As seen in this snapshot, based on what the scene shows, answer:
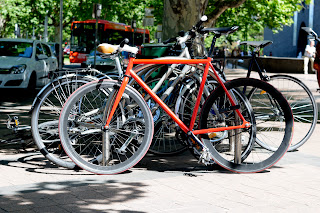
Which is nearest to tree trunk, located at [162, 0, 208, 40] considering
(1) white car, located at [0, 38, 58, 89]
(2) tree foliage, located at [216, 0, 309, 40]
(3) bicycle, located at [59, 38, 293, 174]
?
(1) white car, located at [0, 38, 58, 89]

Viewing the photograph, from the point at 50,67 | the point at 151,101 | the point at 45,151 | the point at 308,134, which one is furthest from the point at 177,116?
the point at 50,67

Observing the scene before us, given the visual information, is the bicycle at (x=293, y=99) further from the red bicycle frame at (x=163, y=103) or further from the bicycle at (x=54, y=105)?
the bicycle at (x=54, y=105)

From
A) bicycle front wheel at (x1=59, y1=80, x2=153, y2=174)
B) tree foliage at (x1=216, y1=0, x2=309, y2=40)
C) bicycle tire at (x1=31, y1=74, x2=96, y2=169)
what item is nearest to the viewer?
bicycle front wheel at (x1=59, y1=80, x2=153, y2=174)

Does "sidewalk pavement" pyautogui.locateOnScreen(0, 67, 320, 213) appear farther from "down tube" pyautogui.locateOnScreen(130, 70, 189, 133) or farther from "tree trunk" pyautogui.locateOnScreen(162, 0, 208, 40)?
"tree trunk" pyautogui.locateOnScreen(162, 0, 208, 40)

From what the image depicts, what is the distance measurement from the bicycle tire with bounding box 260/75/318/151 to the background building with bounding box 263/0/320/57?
1566 inches

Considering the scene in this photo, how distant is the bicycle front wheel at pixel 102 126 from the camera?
5285mm

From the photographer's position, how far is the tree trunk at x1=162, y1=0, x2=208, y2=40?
10742 mm

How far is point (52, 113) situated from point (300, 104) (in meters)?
3.05

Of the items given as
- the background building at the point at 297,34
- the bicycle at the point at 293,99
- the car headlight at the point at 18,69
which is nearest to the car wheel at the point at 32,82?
the car headlight at the point at 18,69

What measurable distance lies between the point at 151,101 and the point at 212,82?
702 mm

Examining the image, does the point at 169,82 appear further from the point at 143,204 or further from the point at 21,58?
the point at 21,58

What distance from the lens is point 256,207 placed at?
14.2 feet

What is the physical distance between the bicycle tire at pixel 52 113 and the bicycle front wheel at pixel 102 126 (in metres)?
0.23

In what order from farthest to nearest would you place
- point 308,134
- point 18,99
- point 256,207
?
point 18,99 < point 308,134 < point 256,207
